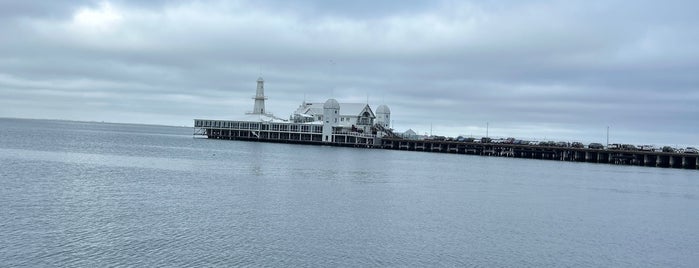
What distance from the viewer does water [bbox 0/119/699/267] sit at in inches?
1027

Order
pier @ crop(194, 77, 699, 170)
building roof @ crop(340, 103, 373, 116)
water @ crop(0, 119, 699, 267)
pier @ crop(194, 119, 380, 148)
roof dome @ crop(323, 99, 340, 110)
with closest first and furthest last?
water @ crop(0, 119, 699, 267) → pier @ crop(194, 77, 699, 170) → pier @ crop(194, 119, 380, 148) → roof dome @ crop(323, 99, 340, 110) → building roof @ crop(340, 103, 373, 116)

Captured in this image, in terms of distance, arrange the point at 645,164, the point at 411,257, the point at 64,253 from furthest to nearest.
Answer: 1. the point at 645,164
2. the point at 411,257
3. the point at 64,253

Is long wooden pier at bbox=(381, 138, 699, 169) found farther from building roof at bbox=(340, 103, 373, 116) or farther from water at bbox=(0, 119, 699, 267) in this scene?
water at bbox=(0, 119, 699, 267)

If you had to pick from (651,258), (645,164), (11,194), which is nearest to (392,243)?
(651,258)

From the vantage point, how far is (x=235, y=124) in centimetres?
14038

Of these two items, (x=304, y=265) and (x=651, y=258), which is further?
(x=651, y=258)

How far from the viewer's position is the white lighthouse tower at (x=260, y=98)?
146500 millimetres

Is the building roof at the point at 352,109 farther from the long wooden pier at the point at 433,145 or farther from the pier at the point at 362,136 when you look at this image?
the long wooden pier at the point at 433,145

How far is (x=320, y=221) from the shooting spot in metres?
33.9

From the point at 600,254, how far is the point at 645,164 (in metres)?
86.3

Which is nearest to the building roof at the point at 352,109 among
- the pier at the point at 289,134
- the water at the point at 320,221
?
the pier at the point at 289,134

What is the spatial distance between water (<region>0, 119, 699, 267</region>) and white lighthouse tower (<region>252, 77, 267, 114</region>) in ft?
284

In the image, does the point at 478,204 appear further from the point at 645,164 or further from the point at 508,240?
the point at 645,164

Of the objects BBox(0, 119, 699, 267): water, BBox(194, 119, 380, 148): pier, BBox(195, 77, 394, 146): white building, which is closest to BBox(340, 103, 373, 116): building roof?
BBox(195, 77, 394, 146): white building
